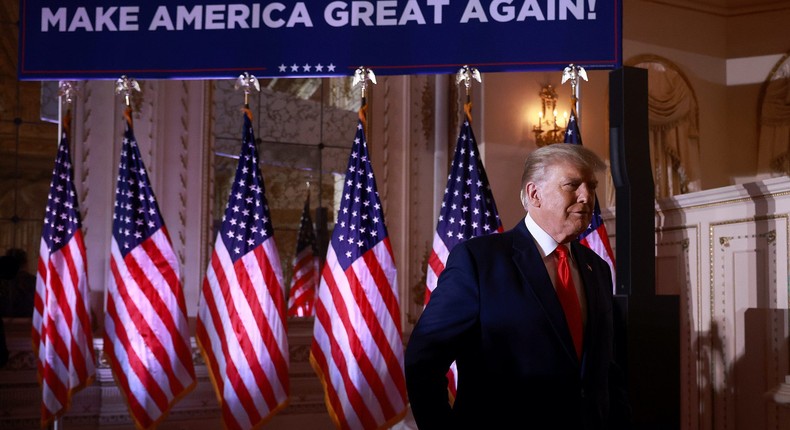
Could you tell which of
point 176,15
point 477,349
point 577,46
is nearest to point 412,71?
point 577,46

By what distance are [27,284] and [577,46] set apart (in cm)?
387

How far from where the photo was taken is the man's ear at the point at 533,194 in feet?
8.35

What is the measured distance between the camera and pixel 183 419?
20.0ft

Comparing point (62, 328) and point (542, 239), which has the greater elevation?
point (542, 239)

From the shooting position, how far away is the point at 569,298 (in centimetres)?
247

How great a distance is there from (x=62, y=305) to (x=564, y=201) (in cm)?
374

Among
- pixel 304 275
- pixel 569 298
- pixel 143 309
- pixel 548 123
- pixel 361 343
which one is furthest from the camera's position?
pixel 548 123

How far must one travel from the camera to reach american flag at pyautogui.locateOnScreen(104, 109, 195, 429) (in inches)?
207

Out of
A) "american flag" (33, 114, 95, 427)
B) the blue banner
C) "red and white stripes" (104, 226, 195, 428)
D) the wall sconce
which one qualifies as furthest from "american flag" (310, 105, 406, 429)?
the wall sconce

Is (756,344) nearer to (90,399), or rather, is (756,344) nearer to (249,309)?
(249,309)

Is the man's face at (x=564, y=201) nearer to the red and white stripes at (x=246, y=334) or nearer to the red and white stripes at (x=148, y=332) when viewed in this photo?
the red and white stripes at (x=246, y=334)

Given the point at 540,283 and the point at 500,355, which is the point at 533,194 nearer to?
the point at 540,283

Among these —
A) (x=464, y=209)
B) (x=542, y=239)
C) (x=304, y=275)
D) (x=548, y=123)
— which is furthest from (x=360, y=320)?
(x=542, y=239)

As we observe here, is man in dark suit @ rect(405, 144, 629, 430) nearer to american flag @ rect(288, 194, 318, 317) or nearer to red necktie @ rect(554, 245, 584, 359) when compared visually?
red necktie @ rect(554, 245, 584, 359)
